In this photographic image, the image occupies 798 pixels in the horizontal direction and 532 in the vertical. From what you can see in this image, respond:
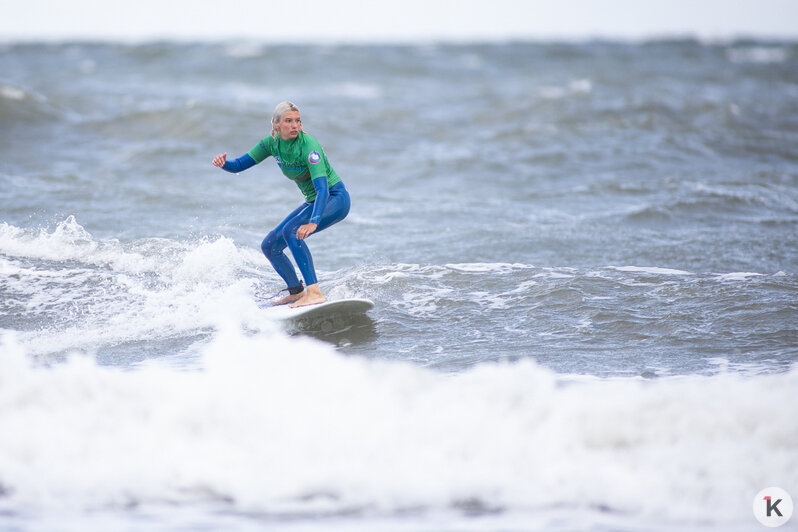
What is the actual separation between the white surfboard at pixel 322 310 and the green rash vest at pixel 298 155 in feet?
3.69

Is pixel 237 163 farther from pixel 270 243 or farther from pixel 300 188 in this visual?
pixel 270 243

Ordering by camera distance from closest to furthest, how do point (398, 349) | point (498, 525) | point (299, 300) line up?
point (498, 525)
point (398, 349)
point (299, 300)

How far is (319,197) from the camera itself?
23.7ft

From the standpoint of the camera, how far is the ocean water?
484 cm

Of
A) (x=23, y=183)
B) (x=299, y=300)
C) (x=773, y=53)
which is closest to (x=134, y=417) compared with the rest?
(x=299, y=300)

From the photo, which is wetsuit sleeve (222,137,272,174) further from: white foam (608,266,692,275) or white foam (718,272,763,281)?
white foam (718,272,763,281)

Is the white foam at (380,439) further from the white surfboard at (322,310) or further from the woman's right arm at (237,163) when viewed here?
the woman's right arm at (237,163)

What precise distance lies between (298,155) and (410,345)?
2003 millimetres

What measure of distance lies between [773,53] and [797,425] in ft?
204

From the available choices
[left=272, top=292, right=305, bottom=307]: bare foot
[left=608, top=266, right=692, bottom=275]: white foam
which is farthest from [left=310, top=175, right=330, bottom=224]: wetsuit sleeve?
[left=608, top=266, right=692, bottom=275]: white foam

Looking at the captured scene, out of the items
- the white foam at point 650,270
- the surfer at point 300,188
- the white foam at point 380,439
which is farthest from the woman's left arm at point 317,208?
the white foam at point 650,270

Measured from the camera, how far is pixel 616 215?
43.1 ft

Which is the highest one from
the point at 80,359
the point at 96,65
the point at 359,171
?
the point at 96,65

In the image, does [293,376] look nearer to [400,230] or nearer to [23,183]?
[400,230]
